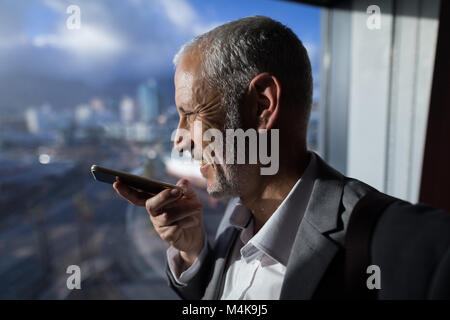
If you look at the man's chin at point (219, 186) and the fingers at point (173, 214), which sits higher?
the man's chin at point (219, 186)

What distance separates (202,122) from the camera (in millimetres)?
779

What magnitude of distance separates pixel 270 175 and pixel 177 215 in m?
0.33

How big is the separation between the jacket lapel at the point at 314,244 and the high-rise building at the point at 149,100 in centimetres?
96

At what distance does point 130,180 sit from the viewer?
78cm

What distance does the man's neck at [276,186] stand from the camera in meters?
0.84

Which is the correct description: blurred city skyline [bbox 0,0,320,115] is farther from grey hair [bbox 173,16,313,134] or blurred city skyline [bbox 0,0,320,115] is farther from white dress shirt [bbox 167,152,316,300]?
white dress shirt [bbox 167,152,316,300]

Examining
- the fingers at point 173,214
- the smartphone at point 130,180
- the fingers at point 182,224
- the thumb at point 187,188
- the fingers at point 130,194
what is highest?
the smartphone at point 130,180

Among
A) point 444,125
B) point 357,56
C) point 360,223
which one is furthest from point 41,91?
point 444,125

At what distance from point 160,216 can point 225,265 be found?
0.98 feet

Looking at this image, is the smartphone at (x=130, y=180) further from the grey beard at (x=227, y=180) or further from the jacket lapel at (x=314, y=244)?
the jacket lapel at (x=314, y=244)

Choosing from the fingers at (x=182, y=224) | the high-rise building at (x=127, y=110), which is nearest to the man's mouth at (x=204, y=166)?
the fingers at (x=182, y=224)

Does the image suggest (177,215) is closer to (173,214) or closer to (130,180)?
(173,214)

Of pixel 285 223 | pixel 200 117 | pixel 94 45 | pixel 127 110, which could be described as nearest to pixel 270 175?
pixel 285 223

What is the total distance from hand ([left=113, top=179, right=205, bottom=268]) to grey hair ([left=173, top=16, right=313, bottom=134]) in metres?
0.32
